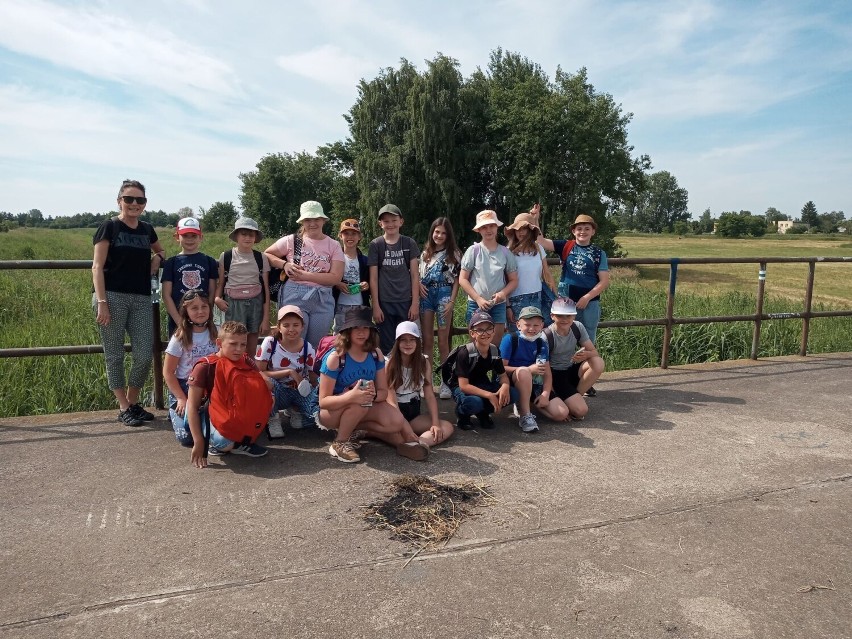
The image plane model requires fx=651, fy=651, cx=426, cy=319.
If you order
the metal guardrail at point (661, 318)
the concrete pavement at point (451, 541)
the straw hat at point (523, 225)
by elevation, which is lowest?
the concrete pavement at point (451, 541)

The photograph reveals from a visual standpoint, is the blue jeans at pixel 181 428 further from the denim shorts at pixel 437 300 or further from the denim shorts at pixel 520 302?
the denim shorts at pixel 520 302

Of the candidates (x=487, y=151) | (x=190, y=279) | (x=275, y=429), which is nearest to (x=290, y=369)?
(x=275, y=429)

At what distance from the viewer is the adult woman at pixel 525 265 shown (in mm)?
5453

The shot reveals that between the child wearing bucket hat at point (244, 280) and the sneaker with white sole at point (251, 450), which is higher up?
the child wearing bucket hat at point (244, 280)

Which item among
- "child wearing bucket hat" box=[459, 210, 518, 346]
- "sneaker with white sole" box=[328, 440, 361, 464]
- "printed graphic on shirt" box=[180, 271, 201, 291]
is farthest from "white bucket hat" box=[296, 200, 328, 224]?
"sneaker with white sole" box=[328, 440, 361, 464]

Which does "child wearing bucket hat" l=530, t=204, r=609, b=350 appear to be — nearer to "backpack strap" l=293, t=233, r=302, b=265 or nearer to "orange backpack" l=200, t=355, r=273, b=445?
"backpack strap" l=293, t=233, r=302, b=265

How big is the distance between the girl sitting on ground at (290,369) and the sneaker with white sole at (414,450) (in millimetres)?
766

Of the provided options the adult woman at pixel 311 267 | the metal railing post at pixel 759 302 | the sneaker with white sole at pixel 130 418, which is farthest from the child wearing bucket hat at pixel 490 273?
the metal railing post at pixel 759 302

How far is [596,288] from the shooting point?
553 centimetres

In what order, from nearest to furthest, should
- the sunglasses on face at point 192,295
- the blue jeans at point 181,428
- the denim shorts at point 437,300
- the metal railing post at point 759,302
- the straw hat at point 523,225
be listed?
1. the blue jeans at point 181,428
2. the sunglasses on face at point 192,295
3. the straw hat at point 523,225
4. the denim shorts at point 437,300
5. the metal railing post at point 759,302

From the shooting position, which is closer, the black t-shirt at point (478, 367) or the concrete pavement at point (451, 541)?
the concrete pavement at point (451, 541)

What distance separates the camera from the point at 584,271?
18.4 feet

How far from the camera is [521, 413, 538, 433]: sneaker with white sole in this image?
4.70 m

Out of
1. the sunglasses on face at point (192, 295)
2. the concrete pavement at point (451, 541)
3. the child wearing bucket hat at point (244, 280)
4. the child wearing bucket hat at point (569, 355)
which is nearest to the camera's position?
the concrete pavement at point (451, 541)
